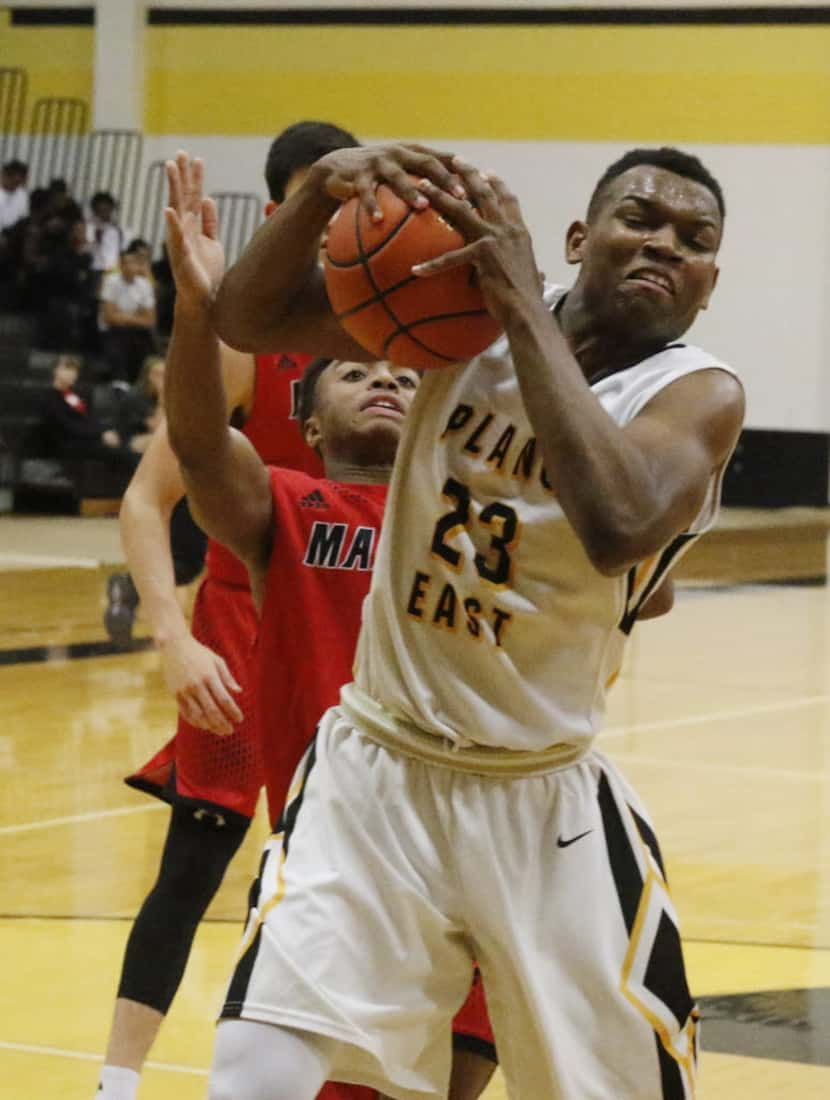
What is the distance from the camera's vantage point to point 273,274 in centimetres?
296

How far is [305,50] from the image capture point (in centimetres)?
2225

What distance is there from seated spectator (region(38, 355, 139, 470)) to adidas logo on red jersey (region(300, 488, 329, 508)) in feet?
47.2

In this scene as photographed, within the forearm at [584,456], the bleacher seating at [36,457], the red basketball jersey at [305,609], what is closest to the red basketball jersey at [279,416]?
the red basketball jersey at [305,609]

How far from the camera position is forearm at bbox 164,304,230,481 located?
10.4 ft

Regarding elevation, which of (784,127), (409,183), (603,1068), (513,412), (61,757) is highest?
(784,127)

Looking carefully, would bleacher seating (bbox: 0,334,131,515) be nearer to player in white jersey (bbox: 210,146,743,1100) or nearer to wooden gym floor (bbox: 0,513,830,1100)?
wooden gym floor (bbox: 0,513,830,1100)

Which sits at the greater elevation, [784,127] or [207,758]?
[784,127]

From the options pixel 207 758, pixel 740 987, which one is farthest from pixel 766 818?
pixel 207 758

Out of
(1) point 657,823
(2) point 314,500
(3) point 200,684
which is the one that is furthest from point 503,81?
(2) point 314,500

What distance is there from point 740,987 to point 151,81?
18.7 metres

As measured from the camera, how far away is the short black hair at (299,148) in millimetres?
4090

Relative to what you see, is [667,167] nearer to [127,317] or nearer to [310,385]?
[310,385]

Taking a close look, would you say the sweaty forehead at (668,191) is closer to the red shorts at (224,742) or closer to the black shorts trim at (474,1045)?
the black shorts trim at (474,1045)

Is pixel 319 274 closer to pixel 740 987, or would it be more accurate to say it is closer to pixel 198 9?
pixel 740 987
